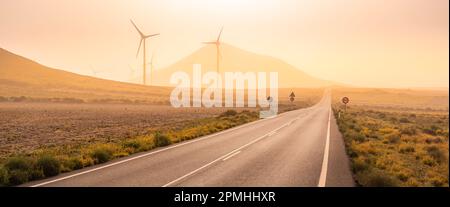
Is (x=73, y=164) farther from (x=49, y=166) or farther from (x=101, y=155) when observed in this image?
(x=101, y=155)

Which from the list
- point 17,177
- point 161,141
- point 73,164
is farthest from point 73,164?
point 161,141

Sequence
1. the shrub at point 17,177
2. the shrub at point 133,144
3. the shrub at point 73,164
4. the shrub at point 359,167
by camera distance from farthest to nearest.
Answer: the shrub at point 133,144, the shrub at point 73,164, the shrub at point 359,167, the shrub at point 17,177

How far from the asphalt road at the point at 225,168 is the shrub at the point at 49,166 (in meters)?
0.40

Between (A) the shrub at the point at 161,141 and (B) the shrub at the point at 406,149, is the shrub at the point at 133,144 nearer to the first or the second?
(A) the shrub at the point at 161,141

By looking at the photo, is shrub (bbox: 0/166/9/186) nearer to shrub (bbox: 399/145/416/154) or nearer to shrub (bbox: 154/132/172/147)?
shrub (bbox: 154/132/172/147)

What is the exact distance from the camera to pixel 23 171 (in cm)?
1213

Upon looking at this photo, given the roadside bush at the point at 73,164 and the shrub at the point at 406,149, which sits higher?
the roadside bush at the point at 73,164

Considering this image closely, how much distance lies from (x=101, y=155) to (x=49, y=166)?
2.78 meters

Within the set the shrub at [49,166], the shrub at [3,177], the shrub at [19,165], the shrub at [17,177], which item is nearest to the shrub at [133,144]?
the shrub at [49,166]

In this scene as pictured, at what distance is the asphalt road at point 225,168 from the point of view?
10.9 meters

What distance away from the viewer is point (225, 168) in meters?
13.1

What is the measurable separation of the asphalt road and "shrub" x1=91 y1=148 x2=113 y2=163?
64cm

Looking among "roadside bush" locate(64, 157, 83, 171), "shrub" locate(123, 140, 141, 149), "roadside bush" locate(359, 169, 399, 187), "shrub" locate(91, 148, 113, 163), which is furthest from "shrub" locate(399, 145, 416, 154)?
"roadside bush" locate(64, 157, 83, 171)

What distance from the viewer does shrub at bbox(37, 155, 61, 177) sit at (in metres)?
12.5
